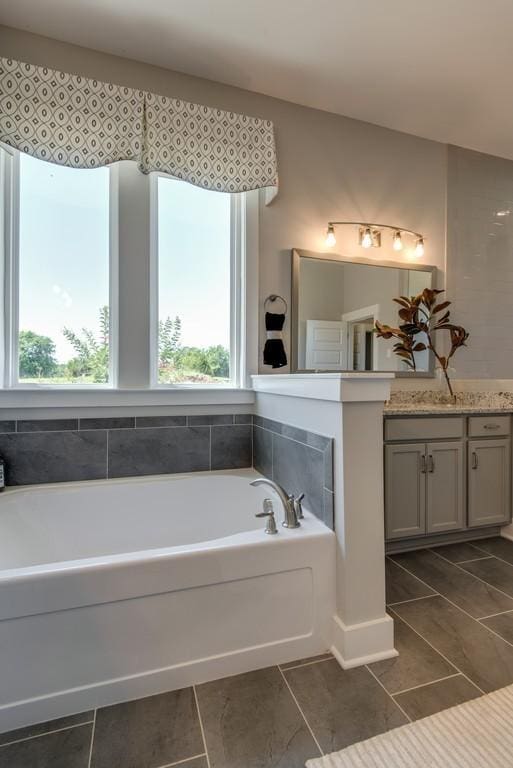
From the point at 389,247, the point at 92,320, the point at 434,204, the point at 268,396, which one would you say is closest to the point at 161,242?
the point at 92,320

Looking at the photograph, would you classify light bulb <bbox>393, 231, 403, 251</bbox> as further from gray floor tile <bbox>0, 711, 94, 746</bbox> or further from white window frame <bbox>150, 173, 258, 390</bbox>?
gray floor tile <bbox>0, 711, 94, 746</bbox>

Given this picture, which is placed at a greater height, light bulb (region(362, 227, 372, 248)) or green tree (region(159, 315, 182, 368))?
light bulb (region(362, 227, 372, 248))

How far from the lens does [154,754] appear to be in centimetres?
112

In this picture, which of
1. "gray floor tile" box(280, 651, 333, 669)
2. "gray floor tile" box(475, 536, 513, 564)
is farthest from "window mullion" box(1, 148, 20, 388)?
"gray floor tile" box(475, 536, 513, 564)

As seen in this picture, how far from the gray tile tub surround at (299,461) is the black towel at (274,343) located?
35 cm

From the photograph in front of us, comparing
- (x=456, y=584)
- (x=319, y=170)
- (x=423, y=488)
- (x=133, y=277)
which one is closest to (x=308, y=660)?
(x=456, y=584)

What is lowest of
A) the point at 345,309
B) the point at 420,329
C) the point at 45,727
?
the point at 45,727

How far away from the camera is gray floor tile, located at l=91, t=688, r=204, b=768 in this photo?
3.63 ft

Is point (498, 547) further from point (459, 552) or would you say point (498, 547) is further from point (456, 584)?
point (456, 584)

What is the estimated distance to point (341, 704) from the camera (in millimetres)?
1280

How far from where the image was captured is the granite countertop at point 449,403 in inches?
95.7

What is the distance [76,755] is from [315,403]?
1338 mm

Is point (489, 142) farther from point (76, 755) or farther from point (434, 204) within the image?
point (76, 755)

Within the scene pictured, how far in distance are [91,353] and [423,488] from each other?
6.86 feet
